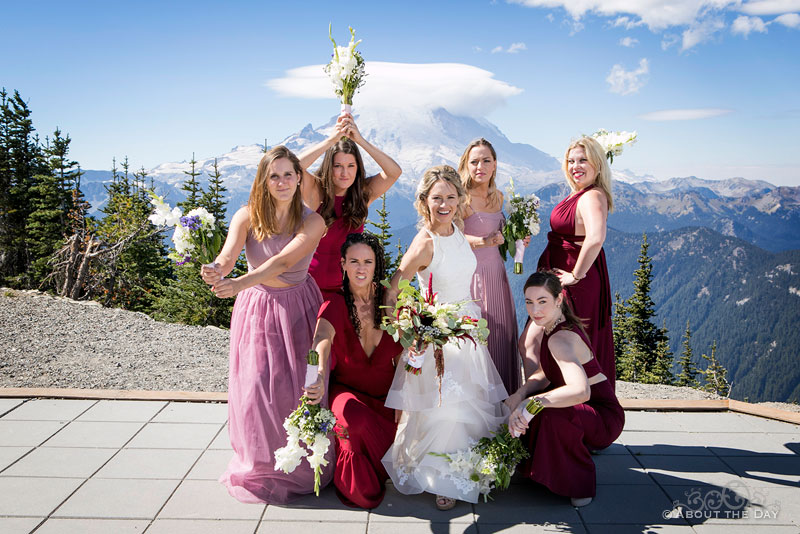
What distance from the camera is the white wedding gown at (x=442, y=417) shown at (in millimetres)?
4234

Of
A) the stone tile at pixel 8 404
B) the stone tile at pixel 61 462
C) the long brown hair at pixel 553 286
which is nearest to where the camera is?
the long brown hair at pixel 553 286

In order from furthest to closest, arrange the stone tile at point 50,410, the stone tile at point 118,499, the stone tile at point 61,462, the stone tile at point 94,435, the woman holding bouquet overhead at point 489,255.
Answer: the stone tile at point 50,410 < the woman holding bouquet overhead at point 489,255 < the stone tile at point 94,435 < the stone tile at point 61,462 < the stone tile at point 118,499

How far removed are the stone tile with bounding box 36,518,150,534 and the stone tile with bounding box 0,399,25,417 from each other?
2.29 meters

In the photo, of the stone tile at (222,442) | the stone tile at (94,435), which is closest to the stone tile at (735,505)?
the stone tile at (222,442)

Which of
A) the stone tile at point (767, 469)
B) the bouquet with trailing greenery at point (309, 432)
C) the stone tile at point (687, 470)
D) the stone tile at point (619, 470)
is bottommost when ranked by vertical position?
the stone tile at point (619, 470)

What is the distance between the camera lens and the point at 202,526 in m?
3.90

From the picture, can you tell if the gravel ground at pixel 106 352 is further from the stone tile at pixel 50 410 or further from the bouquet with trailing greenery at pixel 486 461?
the bouquet with trailing greenery at pixel 486 461

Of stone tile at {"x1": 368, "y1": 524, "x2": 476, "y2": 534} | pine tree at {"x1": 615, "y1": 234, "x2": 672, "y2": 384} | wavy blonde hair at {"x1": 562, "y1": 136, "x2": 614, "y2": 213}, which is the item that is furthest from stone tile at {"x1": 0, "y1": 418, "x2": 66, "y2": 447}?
pine tree at {"x1": 615, "y1": 234, "x2": 672, "y2": 384}

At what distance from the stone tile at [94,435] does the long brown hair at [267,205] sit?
7.48 feet

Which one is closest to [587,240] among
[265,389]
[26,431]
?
[265,389]

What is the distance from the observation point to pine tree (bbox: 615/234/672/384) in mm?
40934

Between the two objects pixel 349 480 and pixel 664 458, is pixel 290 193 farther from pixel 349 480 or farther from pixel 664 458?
pixel 664 458

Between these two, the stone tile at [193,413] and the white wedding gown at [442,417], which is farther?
the stone tile at [193,413]

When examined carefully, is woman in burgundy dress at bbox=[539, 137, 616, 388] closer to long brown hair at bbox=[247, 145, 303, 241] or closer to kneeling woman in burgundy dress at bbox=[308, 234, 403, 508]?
kneeling woman in burgundy dress at bbox=[308, 234, 403, 508]
